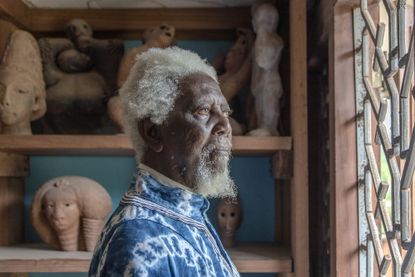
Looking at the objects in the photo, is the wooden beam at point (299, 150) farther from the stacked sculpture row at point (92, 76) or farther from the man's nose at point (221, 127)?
the man's nose at point (221, 127)

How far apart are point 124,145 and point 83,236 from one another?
22cm

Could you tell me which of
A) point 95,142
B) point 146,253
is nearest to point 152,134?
point 146,253

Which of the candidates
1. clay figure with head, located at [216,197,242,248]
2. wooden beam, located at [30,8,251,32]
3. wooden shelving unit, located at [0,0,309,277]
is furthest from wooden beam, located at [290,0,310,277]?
wooden beam, located at [30,8,251,32]

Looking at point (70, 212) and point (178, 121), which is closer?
point (178, 121)

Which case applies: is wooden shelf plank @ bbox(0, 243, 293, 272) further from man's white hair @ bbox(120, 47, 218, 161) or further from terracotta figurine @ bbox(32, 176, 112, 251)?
man's white hair @ bbox(120, 47, 218, 161)

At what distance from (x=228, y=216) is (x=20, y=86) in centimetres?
52

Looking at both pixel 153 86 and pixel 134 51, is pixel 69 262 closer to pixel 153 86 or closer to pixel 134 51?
pixel 134 51

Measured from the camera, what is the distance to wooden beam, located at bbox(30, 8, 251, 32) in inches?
58.1

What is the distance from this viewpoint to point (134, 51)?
132 cm

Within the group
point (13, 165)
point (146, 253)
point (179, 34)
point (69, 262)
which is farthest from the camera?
point (179, 34)

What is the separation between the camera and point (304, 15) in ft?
4.12

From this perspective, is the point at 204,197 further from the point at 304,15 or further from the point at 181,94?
the point at 304,15

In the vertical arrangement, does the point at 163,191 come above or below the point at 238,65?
below

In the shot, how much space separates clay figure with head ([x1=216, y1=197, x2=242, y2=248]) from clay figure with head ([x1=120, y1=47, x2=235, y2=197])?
602 millimetres
